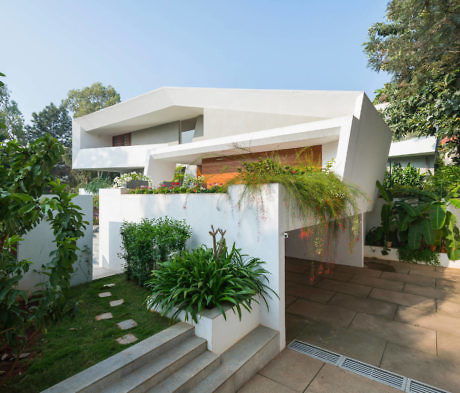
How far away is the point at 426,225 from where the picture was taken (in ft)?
25.1

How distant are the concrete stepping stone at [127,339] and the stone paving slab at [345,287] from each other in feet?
15.8

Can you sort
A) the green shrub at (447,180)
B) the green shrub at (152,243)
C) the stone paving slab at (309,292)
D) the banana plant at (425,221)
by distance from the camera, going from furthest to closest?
the green shrub at (447,180)
the banana plant at (425,221)
the stone paving slab at (309,292)
the green shrub at (152,243)

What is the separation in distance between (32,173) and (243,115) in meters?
8.22

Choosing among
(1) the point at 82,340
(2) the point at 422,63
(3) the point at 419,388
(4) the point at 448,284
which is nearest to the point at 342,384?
(3) the point at 419,388

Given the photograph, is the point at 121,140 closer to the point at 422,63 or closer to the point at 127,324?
the point at 127,324

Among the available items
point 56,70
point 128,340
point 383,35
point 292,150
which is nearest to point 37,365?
point 128,340

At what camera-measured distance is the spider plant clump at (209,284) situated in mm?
3426

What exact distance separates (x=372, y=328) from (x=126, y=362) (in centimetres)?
409

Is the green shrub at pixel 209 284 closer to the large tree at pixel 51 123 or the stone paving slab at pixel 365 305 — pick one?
the stone paving slab at pixel 365 305

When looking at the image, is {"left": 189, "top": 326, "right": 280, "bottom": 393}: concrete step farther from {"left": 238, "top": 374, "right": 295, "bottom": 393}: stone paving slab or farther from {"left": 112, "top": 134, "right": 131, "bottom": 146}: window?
{"left": 112, "top": 134, "right": 131, "bottom": 146}: window

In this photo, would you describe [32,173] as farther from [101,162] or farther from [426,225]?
[101,162]

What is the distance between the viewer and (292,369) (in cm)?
331

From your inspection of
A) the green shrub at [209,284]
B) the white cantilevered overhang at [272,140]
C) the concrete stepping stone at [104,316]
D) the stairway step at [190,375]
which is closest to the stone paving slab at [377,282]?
the white cantilevered overhang at [272,140]

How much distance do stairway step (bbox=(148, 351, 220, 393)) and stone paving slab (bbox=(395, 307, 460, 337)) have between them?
3839mm
